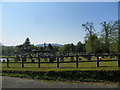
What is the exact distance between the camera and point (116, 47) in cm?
2895

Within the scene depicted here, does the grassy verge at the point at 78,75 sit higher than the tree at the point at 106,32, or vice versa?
the tree at the point at 106,32

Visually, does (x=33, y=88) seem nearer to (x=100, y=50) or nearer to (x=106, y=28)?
(x=106, y=28)

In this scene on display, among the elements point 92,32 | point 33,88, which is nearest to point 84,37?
point 92,32

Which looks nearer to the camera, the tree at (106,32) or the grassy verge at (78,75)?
the grassy verge at (78,75)

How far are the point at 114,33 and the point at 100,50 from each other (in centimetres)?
1161

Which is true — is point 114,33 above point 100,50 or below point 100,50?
above

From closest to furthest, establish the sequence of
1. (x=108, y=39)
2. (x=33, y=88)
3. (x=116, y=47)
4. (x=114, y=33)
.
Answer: (x=33, y=88) → (x=116, y=47) → (x=114, y=33) → (x=108, y=39)

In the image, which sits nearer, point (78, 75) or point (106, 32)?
point (78, 75)

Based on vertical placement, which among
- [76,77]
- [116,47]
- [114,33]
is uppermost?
[114,33]

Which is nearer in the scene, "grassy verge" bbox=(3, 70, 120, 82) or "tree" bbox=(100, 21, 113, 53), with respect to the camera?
"grassy verge" bbox=(3, 70, 120, 82)

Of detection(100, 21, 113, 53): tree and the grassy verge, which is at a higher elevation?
detection(100, 21, 113, 53): tree

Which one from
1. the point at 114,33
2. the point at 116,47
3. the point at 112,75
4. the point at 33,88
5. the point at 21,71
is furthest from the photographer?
the point at 114,33

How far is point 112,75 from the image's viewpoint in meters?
8.59

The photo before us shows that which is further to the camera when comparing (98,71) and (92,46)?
(92,46)
